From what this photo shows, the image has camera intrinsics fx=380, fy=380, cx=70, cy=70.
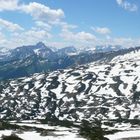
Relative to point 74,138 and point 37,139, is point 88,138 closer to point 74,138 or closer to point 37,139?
point 74,138

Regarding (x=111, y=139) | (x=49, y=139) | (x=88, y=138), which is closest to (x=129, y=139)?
(x=111, y=139)

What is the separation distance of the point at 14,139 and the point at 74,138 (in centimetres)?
2815

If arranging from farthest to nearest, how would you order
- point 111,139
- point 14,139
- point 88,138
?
1. point 111,139
2. point 88,138
3. point 14,139

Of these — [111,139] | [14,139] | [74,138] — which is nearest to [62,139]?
[74,138]

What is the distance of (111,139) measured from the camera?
127125 mm

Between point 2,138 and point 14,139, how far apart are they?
3204 mm

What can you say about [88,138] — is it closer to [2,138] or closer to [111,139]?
[111,139]

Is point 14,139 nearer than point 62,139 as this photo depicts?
Yes

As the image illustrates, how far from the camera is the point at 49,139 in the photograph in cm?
11912

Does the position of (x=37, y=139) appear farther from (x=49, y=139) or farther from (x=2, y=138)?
(x=2, y=138)

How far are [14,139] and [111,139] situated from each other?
39.5m

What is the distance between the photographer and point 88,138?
118 meters

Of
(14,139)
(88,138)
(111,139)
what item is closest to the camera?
(14,139)

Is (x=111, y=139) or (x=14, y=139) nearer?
(x=14, y=139)
